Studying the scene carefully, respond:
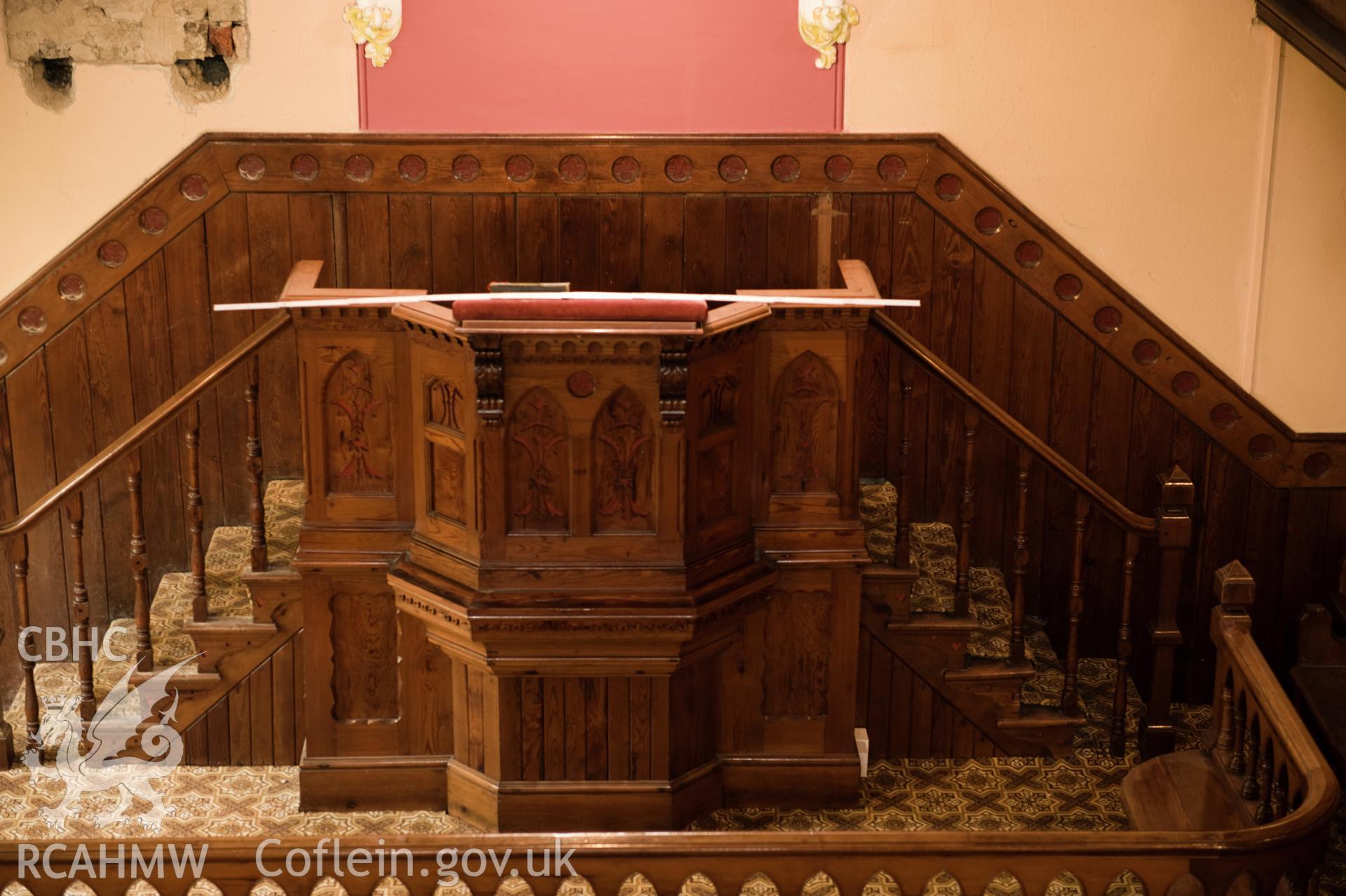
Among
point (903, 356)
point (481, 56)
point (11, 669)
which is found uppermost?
point (481, 56)

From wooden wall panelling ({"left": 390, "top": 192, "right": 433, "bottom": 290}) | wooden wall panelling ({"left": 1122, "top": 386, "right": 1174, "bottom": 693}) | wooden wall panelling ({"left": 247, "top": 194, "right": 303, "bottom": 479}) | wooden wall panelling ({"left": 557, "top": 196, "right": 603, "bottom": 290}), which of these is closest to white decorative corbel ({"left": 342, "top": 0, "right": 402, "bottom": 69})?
wooden wall panelling ({"left": 390, "top": 192, "right": 433, "bottom": 290})

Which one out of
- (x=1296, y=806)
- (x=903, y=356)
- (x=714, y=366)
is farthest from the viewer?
(x=903, y=356)

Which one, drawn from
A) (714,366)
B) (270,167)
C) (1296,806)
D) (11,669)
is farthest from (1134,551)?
(11,669)

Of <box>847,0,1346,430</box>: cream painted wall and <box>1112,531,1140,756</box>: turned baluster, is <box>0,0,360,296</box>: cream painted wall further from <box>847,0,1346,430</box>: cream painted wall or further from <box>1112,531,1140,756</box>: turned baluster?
<box>1112,531,1140,756</box>: turned baluster

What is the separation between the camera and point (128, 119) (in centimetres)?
588

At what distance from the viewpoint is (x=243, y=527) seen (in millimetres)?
6059

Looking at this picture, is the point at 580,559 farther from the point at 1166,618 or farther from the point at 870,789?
the point at 1166,618

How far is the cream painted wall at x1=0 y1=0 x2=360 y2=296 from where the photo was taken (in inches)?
231

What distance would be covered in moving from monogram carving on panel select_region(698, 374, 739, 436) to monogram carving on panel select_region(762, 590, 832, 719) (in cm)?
59

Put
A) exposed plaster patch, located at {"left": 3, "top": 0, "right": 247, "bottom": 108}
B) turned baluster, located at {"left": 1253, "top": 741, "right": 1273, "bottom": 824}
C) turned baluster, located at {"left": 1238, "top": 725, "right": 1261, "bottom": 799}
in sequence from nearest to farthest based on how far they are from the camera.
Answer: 1. turned baluster, located at {"left": 1253, "top": 741, "right": 1273, "bottom": 824}
2. turned baluster, located at {"left": 1238, "top": 725, "right": 1261, "bottom": 799}
3. exposed plaster patch, located at {"left": 3, "top": 0, "right": 247, "bottom": 108}

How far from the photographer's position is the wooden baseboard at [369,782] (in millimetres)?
5152

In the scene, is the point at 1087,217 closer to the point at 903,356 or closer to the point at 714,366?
the point at 903,356

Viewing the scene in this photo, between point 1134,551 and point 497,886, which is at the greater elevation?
point 1134,551

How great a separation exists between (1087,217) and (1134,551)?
4.13ft
